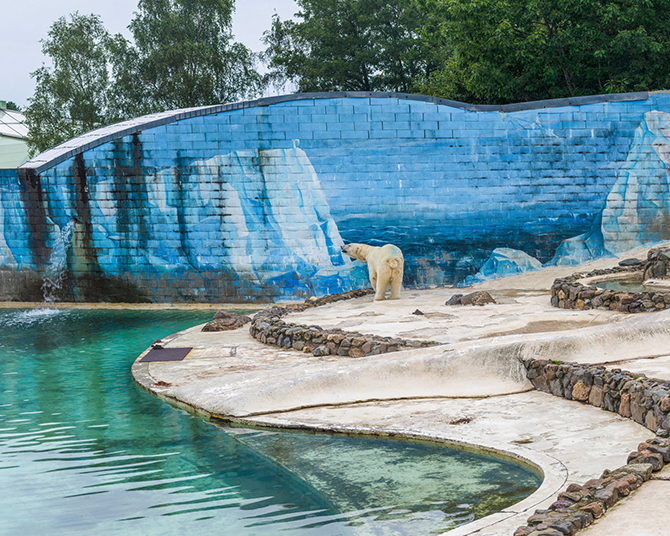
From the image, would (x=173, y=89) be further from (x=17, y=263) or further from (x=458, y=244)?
(x=458, y=244)

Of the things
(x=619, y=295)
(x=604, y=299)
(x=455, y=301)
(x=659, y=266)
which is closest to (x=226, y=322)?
(x=455, y=301)

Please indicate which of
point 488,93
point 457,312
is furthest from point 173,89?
point 457,312

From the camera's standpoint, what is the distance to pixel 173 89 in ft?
85.7

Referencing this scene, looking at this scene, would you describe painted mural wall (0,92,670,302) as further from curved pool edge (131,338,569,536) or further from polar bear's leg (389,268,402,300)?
curved pool edge (131,338,569,536)

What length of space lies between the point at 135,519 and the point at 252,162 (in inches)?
404

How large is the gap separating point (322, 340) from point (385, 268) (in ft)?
11.2

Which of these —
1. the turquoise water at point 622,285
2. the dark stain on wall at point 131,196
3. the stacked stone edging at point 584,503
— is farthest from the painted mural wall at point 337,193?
the stacked stone edging at point 584,503

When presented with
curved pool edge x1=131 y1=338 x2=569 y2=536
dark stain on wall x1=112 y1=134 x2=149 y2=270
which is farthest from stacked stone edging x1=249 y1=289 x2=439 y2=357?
dark stain on wall x1=112 y1=134 x2=149 y2=270

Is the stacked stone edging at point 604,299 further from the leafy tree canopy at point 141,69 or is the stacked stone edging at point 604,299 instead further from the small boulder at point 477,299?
the leafy tree canopy at point 141,69

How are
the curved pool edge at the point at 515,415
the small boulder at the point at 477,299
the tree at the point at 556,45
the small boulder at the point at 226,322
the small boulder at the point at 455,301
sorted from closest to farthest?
the curved pool edge at the point at 515,415 → the small boulder at the point at 226,322 → the small boulder at the point at 477,299 → the small boulder at the point at 455,301 → the tree at the point at 556,45

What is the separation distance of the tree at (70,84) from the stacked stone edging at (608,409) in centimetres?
2422

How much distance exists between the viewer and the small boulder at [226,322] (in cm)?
1011

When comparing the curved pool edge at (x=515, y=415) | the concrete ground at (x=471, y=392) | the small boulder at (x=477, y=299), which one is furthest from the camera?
the small boulder at (x=477, y=299)

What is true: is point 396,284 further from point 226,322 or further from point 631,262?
point 631,262
